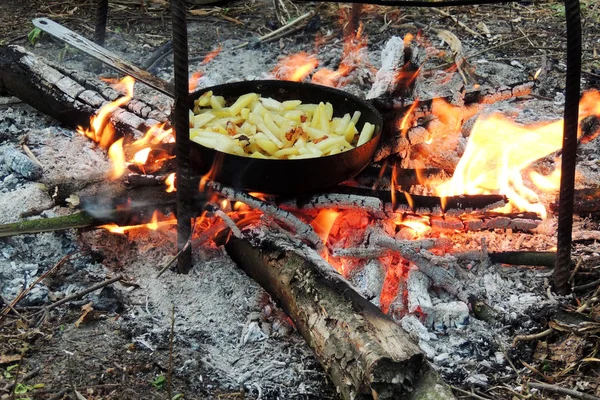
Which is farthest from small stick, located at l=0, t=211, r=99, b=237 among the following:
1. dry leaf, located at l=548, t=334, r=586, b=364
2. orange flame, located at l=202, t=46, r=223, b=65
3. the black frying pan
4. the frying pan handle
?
orange flame, located at l=202, t=46, r=223, b=65

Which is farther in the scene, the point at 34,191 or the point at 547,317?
the point at 34,191

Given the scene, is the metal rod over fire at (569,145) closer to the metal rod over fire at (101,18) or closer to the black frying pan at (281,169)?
the black frying pan at (281,169)

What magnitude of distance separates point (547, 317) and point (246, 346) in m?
1.27

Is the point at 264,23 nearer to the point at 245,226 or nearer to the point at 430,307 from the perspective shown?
the point at 245,226

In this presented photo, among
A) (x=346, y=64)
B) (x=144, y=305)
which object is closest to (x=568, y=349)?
Result: (x=144, y=305)

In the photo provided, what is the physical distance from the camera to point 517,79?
17.0 feet

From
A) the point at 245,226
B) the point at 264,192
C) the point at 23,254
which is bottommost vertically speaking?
the point at 23,254

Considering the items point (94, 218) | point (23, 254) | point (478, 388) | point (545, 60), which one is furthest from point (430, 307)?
point (545, 60)

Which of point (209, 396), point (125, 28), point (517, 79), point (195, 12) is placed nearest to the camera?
point (209, 396)

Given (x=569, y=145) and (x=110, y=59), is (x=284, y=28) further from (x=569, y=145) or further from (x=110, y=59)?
(x=569, y=145)

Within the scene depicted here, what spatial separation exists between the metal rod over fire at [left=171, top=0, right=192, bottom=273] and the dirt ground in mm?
168

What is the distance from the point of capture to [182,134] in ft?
9.30

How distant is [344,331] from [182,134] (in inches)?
41.9

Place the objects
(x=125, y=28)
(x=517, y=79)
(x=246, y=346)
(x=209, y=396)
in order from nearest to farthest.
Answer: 1. (x=209, y=396)
2. (x=246, y=346)
3. (x=517, y=79)
4. (x=125, y=28)
